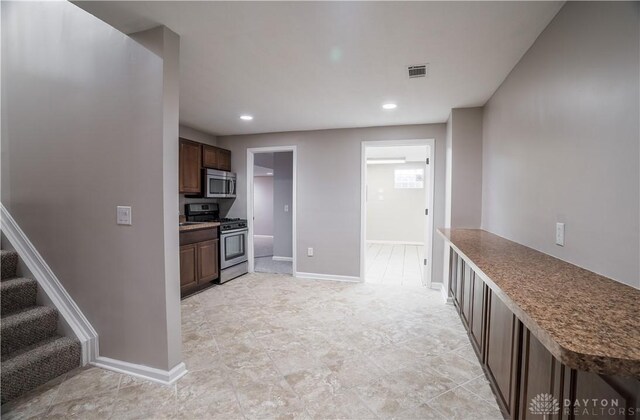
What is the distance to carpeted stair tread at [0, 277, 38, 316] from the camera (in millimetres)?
1975

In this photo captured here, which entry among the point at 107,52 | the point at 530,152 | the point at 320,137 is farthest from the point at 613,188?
the point at 320,137

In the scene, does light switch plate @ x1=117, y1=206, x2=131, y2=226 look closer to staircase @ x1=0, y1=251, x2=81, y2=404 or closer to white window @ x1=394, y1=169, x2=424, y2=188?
staircase @ x1=0, y1=251, x2=81, y2=404

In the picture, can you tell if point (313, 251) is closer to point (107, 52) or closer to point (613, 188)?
point (107, 52)

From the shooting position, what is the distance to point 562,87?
1463 mm

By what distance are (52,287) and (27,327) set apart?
0.31 metres

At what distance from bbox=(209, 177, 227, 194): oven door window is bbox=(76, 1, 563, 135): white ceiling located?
48.8 inches

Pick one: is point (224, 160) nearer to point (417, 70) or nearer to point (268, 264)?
point (268, 264)

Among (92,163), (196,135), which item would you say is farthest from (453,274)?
(196,135)

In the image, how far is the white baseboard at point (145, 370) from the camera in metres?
1.87

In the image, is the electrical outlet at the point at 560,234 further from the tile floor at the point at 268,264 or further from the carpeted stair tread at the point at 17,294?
the tile floor at the point at 268,264

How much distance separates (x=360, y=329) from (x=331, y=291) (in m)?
1.11

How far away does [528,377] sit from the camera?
45.5 inches

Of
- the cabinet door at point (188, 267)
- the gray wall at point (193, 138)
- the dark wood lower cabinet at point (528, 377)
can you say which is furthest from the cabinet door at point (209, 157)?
the dark wood lower cabinet at point (528, 377)

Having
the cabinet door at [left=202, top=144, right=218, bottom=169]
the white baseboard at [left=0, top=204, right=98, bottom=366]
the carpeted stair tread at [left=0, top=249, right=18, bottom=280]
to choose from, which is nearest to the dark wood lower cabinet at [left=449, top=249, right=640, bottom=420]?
the white baseboard at [left=0, top=204, right=98, bottom=366]
